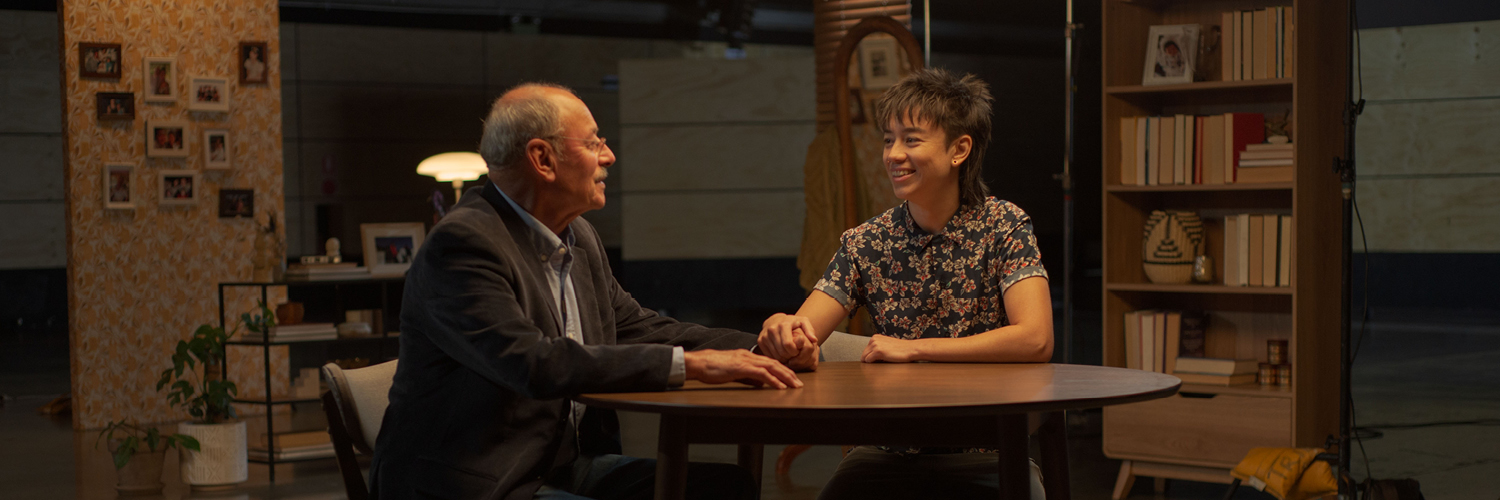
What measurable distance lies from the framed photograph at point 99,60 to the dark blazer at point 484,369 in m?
4.77

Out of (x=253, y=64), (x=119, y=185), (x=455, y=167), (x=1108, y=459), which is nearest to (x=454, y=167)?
(x=455, y=167)

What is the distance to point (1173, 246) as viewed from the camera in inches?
159

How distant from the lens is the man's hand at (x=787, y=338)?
208 centimetres

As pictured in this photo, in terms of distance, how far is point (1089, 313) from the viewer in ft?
35.0

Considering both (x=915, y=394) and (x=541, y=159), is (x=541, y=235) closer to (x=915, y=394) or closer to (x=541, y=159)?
(x=541, y=159)

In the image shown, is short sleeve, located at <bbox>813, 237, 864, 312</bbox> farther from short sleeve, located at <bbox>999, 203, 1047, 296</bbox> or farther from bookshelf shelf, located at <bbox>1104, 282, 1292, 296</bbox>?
bookshelf shelf, located at <bbox>1104, 282, 1292, 296</bbox>

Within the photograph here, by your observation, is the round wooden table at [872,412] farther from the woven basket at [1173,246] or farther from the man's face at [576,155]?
the woven basket at [1173,246]

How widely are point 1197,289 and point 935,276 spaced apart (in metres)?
1.95

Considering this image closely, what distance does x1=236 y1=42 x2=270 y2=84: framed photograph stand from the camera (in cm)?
621

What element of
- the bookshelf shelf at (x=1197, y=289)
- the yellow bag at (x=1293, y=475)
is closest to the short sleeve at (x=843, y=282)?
the yellow bag at (x=1293, y=475)

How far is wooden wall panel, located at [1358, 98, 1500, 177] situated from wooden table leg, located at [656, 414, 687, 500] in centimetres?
924

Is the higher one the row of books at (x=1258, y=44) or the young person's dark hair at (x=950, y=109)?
the row of books at (x=1258, y=44)

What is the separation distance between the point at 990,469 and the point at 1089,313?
8.87 m

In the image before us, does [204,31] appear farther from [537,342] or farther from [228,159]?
[537,342]
